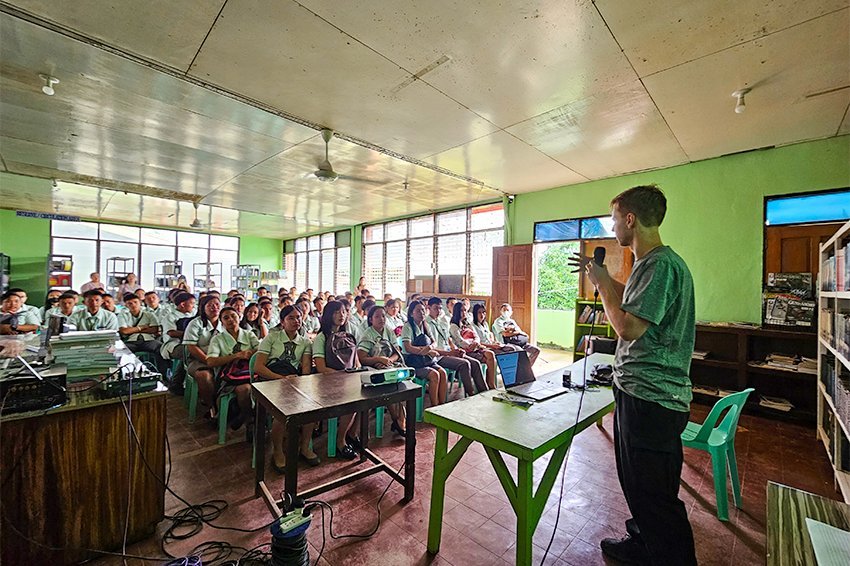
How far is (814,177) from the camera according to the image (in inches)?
155

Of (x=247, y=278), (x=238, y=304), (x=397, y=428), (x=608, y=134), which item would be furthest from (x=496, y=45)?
(x=247, y=278)

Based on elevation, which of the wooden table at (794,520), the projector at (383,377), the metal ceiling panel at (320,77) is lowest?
the wooden table at (794,520)

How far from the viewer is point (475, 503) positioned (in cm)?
231

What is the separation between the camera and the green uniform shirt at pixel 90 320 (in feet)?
14.5

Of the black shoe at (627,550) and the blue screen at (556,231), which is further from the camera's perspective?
the blue screen at (556,231)

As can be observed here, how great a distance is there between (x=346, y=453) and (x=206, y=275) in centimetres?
1167

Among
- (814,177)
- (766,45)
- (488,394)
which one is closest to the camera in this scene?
(488,394)

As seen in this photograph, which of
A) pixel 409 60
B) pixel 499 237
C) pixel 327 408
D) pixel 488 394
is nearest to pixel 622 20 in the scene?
pixel 409 60

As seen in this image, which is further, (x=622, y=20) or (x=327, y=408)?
(x=622, y=20)

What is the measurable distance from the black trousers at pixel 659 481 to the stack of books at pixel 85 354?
2.62 metres

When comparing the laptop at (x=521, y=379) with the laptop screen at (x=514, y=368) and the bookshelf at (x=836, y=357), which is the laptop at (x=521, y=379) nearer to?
the laptop screen at (x=514, y=368)

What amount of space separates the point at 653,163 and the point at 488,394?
4.38 metres

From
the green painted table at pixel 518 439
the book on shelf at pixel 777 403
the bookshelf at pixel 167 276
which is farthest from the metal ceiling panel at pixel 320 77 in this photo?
the bookshelf at pixel 167 276

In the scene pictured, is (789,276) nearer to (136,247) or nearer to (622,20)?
(622,20)
